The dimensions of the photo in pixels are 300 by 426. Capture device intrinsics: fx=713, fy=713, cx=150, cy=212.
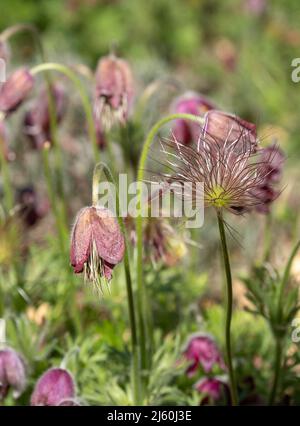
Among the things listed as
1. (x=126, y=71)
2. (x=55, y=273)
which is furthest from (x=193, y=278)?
(x=126, y=71)

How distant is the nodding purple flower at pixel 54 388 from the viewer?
1.61m

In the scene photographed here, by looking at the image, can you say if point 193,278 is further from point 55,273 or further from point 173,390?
point 173,390

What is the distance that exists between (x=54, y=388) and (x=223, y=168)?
655mm

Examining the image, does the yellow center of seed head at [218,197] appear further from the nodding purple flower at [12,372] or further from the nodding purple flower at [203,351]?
the nodding purple flower at [12,372]

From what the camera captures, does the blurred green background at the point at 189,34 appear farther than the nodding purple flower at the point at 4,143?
Yes

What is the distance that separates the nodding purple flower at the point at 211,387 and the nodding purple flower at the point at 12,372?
1.44 ft

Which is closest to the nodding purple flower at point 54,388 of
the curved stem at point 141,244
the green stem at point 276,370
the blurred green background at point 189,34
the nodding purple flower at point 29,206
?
the curved stem at point 141,244

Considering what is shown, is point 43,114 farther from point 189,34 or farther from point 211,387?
point 189,34

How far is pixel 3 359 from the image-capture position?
1712mm

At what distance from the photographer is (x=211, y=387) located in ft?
5.84
